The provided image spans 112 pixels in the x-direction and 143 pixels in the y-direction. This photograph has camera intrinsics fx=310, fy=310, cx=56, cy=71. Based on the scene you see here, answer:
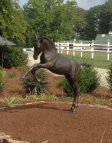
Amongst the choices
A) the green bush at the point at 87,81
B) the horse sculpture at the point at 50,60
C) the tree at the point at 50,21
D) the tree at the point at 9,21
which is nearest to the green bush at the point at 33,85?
the green bush at the point at 87,81

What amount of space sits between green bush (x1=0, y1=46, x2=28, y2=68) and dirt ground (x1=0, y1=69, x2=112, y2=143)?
12.2 meters

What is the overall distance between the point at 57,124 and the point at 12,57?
45.4 ft

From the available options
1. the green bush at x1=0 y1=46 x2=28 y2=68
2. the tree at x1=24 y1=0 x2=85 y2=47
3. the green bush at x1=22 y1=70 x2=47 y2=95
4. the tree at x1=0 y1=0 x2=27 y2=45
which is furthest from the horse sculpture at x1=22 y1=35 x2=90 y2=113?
the tree at x1=24 y1=0 x2=85 y2=47

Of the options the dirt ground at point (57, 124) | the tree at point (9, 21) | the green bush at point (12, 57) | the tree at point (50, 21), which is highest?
the tree at point (50, 21)

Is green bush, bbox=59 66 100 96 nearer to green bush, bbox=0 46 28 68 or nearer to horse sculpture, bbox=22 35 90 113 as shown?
horse sculpture, bbox=22 35 90 113

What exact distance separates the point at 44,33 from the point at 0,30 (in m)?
36.9

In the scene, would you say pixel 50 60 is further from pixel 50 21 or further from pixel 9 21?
pixel 50 21

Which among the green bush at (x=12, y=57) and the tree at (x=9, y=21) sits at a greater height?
the tree at (x=9, y=21)

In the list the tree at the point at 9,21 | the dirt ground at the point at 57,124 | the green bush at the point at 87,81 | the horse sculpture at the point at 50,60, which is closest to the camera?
the dirt ground at the point at 57,124

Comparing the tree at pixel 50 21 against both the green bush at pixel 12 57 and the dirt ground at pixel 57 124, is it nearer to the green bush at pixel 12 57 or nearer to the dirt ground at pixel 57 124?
the green bush at pixel 12 57

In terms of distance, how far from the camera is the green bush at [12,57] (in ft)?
64.4

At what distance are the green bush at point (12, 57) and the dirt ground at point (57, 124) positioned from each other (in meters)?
12.2

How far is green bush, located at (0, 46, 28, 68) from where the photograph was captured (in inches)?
773

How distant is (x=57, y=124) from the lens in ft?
20.2
